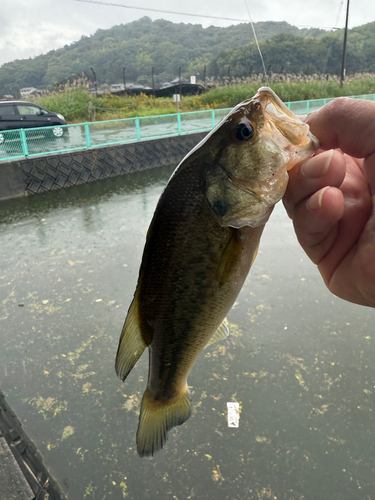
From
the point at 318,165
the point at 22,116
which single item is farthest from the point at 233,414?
the point at 22,116

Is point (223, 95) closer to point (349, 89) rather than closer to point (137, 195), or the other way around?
point (349, 89)

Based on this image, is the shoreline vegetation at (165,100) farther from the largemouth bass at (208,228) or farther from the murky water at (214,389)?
the largemouth bass at (208,228)

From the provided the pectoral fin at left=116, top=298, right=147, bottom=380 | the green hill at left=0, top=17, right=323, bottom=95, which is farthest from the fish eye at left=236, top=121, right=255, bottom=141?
the green hill at left=0, top=17, right=323, bottom=95

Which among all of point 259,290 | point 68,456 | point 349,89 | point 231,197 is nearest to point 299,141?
point 231,197

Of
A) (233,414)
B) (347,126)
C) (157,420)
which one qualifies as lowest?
(233,414)

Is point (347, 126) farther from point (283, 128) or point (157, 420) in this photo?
point (157, 420)

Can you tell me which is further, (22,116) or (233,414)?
(22,116)
